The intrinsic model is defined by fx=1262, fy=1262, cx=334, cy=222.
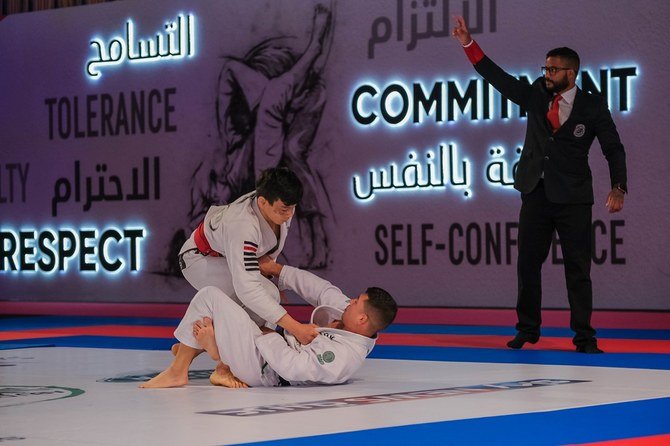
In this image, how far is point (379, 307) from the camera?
4805mm

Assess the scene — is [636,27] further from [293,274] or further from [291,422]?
[291,422]

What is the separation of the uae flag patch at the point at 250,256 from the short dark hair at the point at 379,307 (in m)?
0.47

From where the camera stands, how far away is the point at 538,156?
6.67 metres

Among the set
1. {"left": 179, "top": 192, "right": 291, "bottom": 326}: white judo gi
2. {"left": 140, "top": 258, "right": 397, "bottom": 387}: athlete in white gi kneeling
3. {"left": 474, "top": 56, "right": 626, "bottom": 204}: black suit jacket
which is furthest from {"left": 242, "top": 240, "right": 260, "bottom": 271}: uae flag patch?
{"left": 474, "top": 56, "right": 626, "bottom": 204}: black suit jacket

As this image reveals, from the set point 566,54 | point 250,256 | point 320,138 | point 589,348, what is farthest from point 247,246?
point 320,138

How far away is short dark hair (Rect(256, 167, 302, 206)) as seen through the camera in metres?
4.94

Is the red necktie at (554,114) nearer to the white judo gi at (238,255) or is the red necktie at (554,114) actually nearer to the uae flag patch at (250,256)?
the white judo gi at (238,255)

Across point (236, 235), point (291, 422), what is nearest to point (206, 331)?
point (236, 235)

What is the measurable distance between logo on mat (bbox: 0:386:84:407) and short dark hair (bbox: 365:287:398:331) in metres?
1.15

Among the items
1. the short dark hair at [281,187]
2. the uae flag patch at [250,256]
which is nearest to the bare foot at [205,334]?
the uae flag patch at [250,256]

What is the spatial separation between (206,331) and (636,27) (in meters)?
4.77

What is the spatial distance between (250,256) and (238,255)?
0.05 meters

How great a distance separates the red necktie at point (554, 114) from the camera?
6.65m

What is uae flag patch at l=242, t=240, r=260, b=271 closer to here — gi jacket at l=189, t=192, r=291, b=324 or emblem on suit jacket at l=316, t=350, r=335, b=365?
gi jacket at l=189, t=192, r=291, b=324
